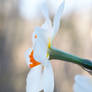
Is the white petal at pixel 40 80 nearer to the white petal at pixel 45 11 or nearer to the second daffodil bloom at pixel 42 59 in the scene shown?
the second daffodil bloom at pixel 42 59

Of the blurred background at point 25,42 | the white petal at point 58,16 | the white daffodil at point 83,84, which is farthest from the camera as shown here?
the blurred background at point 25,42

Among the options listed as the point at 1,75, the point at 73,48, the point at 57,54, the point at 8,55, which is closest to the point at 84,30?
the point at 73,48

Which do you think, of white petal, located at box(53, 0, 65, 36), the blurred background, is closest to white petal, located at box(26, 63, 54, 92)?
white petal, located at box(53, 0, 65, 36)

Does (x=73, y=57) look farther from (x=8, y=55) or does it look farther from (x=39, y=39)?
(x=8, y=55)

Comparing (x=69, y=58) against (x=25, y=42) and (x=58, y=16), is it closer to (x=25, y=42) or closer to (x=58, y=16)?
(x=58, y=16)

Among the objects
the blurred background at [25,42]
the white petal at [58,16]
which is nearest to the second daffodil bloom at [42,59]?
the white petal at [58,16]

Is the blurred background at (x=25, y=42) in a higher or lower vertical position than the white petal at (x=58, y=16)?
lower
